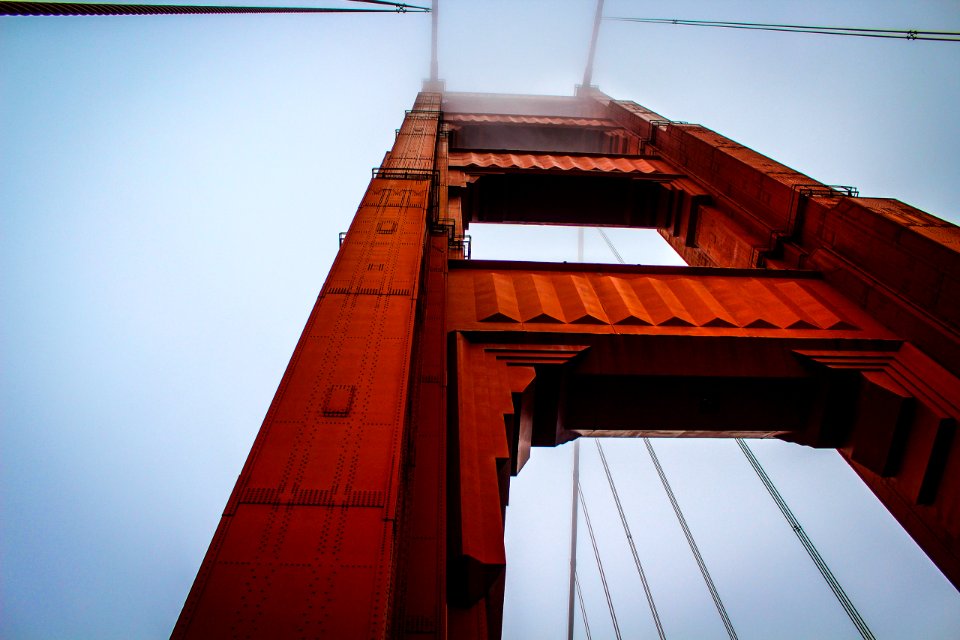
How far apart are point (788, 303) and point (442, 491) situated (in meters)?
7.01

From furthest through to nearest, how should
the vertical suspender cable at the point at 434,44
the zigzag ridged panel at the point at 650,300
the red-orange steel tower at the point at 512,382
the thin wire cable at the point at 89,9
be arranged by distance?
the vertical suspender cable at the point at 434,44 → the zigzag ridged panel at the point at 650,300 → the red-orange steel tower at the point at 512,382 → the thin wire cable at the point at 89,9

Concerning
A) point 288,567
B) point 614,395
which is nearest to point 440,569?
point 288,567

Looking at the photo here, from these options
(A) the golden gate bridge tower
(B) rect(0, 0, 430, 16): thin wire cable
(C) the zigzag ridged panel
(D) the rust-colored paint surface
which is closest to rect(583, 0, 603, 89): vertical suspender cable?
(A) the golden gate bridge tower

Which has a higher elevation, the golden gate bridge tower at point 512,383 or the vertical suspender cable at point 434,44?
the vertical suspender cable at point 434,44

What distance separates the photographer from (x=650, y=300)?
8859mm

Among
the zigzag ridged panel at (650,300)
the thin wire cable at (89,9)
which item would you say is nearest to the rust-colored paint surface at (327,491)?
the zigzag ridged panel at (650,300)

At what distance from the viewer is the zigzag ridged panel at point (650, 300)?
8.29 m

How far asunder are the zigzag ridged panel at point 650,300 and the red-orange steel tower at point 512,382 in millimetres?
45

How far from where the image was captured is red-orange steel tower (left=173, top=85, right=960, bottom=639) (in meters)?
3.66

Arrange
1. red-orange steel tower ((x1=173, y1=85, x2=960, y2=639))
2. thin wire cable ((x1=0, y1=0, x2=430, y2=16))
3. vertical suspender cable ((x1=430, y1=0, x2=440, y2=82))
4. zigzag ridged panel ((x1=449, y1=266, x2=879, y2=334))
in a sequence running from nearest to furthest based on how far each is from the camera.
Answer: thin wire cable ((x1=0, y1=0, x2=430, y2=16)) → red-orange steel tower ((x1=173, y1=85, x2=960, y2=639)) → zigzag ridged panel ((x1=449, y1=266, x2=879, y2=334)) → vertical suspender cable ((x1=430, y1=0, x2=440, y2=82))

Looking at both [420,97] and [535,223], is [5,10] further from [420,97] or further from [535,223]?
[420,97]

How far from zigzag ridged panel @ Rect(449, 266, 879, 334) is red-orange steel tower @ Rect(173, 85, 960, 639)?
0.04m

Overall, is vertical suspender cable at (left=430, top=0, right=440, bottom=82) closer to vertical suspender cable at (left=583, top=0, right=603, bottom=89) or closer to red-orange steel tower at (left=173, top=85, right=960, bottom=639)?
vertical suspender cable at (left=583, top=0, right=603, bottom=89)

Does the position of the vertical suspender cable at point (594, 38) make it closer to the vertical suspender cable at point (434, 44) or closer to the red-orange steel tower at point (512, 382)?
the vertical suspender cable at point (434, 44)
